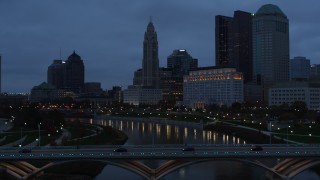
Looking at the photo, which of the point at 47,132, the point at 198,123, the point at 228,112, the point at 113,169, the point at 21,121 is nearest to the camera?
the point at 113,169

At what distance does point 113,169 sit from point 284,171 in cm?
2094

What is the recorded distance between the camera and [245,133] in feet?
332

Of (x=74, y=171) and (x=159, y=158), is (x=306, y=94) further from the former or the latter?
→ (x=159, y=158)

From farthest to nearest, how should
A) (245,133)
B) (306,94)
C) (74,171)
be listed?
1. (306,94)
2. (245,133)
3. (74,171)

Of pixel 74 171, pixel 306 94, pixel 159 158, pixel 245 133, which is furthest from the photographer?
pixel 306 94

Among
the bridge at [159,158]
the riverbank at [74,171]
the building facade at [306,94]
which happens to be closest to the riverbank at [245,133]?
the bridge at [159,158]

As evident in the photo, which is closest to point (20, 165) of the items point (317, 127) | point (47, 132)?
point (47, 132)

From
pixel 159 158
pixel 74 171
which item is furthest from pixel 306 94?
pixel 159 158

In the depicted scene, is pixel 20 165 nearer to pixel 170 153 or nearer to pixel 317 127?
pixel 170 153

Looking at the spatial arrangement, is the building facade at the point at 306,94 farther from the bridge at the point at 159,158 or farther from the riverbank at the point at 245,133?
the bridge at the point at 159,158

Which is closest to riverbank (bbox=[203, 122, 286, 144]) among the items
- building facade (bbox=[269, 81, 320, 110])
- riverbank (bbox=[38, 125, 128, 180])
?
riverbank (bbox=[38, 125, 128, 180])

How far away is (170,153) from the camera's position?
161 ft

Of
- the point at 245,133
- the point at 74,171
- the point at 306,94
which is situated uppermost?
the point at 306,94

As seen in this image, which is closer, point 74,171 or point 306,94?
point 74,171
